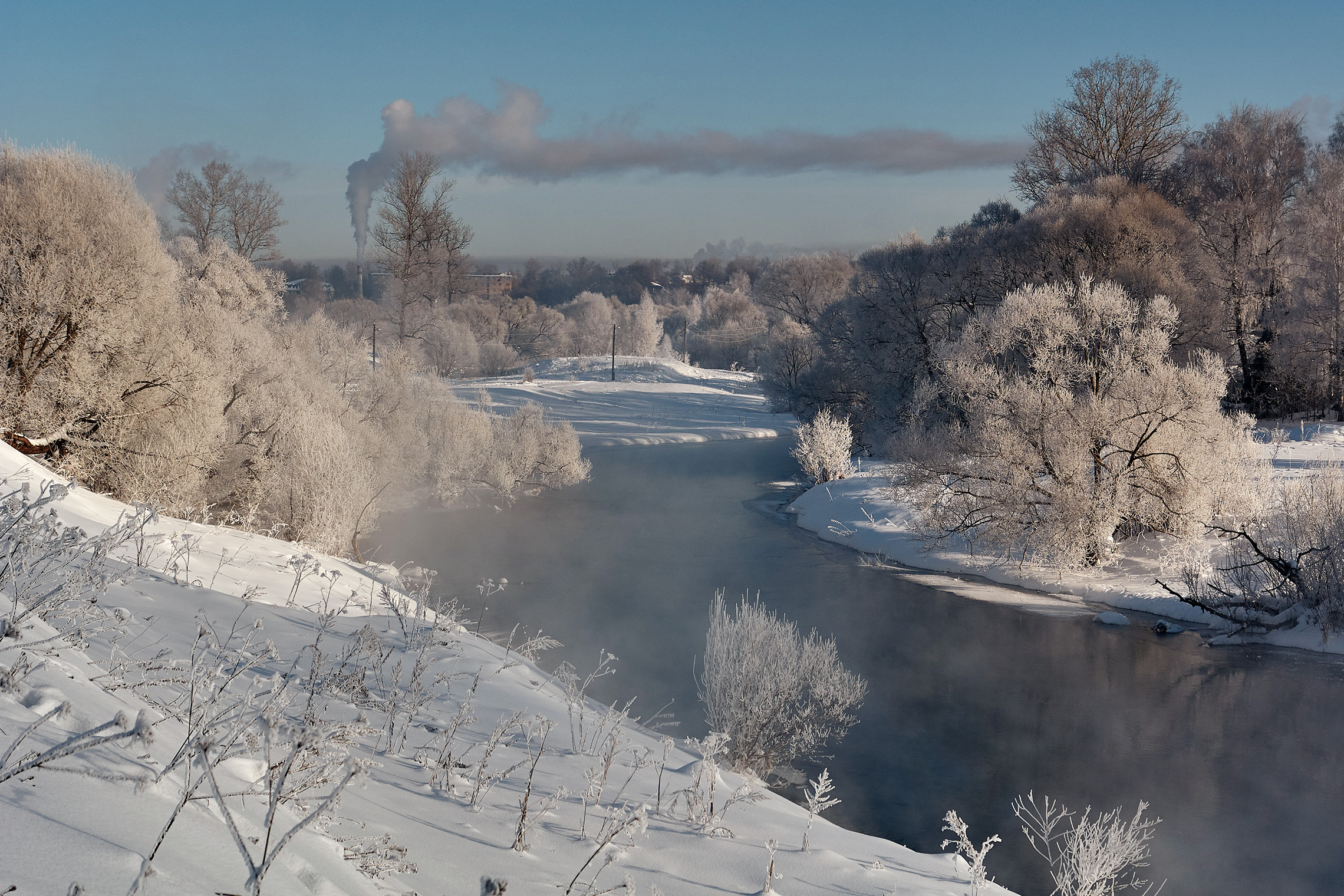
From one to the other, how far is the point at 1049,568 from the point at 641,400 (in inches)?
1233

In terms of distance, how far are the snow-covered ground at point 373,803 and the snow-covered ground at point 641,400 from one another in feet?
91.2

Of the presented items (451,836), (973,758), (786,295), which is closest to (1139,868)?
(973,758)

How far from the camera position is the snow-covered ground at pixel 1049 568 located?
48.9 feet

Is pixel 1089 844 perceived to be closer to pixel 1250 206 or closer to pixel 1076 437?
pixel 1076 437

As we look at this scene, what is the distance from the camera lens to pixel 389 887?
2488mm

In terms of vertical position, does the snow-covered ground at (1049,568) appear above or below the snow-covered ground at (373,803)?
below

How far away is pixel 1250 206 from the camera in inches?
1128

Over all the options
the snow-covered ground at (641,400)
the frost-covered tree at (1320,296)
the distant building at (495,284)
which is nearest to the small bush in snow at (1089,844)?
the frost-covered tree at (1320,296)

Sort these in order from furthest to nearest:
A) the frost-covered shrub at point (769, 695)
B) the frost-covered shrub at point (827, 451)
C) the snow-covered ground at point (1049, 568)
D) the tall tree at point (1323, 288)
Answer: the tall tree at point (1323, 288)
the frost-covered shrub at point (827, 451)
the snow-covered ground at point (1049, 568)
the frost-covered shrub at point (769, 695)

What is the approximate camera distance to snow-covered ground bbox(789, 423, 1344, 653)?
1489 cm

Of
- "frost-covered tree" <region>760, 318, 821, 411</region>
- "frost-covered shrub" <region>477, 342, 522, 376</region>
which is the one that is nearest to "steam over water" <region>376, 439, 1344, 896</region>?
"frost-covered tree" <region>760, 318, 821, 411</region>

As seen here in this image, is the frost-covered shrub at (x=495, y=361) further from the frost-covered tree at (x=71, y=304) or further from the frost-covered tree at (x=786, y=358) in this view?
the frost-covered tree at (x=71, y=304)

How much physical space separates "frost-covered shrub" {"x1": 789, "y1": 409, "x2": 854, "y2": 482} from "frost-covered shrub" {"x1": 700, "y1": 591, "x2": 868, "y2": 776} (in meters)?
15.1

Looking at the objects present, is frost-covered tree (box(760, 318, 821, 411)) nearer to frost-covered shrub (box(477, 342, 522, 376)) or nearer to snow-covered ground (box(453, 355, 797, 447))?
snow-covered ground (box(453, 355, 797, 447))
